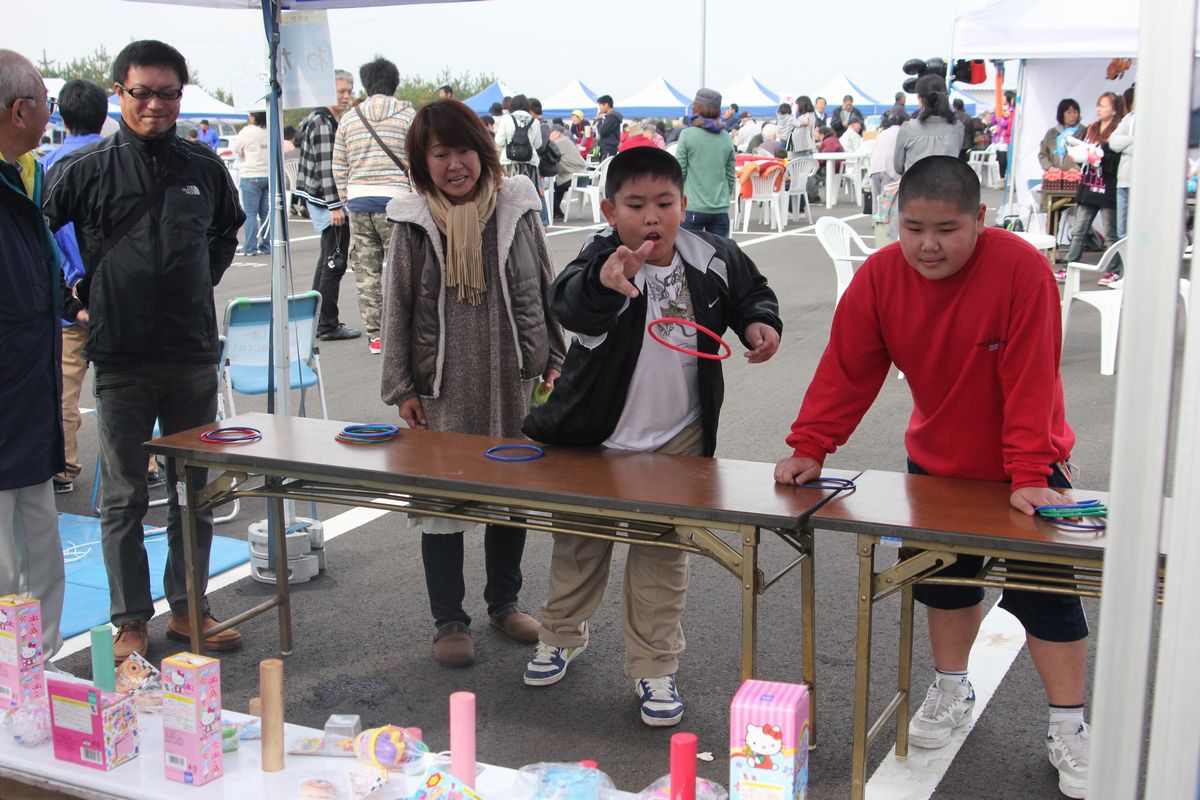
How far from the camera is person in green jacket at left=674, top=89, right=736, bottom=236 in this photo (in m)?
11.3

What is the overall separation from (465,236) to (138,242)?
100cm

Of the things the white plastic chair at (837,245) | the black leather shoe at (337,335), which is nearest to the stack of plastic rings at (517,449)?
the white plastic chair at (837,245)

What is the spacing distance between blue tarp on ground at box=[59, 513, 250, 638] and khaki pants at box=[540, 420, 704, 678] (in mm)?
1793

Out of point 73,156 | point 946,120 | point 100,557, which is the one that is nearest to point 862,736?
point 73,156

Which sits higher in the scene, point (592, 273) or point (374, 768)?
point (592, 273)

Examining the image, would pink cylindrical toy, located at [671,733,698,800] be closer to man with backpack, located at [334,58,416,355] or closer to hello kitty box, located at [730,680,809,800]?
hello kitty box, located at [730,680,809,800]

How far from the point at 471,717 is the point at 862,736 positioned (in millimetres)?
999

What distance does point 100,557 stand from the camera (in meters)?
4.86

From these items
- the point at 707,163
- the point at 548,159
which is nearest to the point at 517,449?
the point at 707,163

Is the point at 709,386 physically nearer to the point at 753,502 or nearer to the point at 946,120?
the point at 753,502

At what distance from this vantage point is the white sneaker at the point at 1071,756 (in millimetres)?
2957

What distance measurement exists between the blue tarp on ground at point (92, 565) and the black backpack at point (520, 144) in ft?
38.4

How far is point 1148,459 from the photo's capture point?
1.33m

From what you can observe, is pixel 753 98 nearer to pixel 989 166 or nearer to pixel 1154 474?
pixel 989 166
